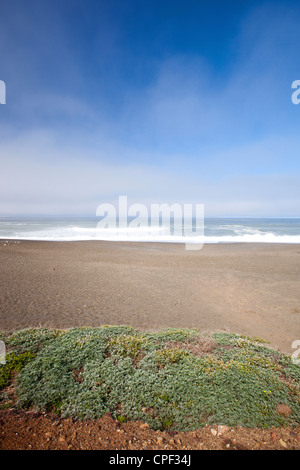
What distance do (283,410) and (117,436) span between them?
8.28 feet

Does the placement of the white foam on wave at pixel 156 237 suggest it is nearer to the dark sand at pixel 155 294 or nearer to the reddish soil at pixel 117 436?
the dark sand at pixel 155 294

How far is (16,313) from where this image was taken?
845 centimetres

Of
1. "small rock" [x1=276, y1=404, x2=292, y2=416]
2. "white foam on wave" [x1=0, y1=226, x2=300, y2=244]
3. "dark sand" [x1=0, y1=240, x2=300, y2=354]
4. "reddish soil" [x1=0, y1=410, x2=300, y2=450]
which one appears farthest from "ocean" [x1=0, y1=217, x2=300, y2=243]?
"reddish soil" [x1=0, y1=410, x2=300, y2=450]

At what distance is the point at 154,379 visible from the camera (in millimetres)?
4090

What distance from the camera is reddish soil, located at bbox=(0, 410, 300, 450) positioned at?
3002 millimetres

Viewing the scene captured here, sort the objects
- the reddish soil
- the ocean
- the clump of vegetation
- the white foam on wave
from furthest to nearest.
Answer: the ocean < the white foam on wave < the clump of vegetation < the reddish soil

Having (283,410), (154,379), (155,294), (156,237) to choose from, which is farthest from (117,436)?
(156,237)

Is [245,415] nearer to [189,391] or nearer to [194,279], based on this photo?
[189,391]

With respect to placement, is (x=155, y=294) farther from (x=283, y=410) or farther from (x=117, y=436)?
(x=117, y=436)

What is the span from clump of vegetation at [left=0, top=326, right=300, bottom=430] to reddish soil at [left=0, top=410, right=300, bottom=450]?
130 millimetres

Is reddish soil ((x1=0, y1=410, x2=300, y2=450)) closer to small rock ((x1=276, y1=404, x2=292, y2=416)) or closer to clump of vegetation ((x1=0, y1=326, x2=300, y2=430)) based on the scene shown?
clump of vegetation ((x1=0, y1=326, x2=300, y2=430))

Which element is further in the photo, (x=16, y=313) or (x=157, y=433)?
(x=16, y=313)
